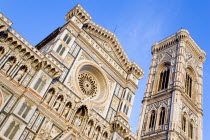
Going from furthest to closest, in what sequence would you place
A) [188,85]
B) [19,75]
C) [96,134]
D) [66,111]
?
[188,85], [96,134], [66,111], [19,75]

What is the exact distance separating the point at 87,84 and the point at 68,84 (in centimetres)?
249

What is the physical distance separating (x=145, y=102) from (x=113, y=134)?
1302cm

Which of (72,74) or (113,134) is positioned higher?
(72,74)

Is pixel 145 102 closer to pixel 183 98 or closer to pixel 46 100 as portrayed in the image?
pixel 183 98

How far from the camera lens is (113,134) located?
690 inches

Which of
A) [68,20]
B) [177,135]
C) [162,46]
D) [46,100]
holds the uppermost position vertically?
[162,46]

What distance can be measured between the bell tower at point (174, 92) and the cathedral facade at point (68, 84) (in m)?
6.66

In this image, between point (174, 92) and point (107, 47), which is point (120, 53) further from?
point (174, 92)

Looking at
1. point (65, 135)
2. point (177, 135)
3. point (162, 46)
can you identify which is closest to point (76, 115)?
point (65, 135)

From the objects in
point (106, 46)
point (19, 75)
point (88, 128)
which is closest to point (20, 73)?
point (19, 75)

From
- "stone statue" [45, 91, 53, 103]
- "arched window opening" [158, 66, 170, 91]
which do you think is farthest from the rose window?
"arched window opening" [158, 66, 170, 91]

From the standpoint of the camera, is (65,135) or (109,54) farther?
(109,54)

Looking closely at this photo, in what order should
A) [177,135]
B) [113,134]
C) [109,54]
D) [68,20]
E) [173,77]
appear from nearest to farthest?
[113,134]
[68,20]
[109,54]
[177,135]
[173,77]

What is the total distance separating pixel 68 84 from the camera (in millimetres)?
16703
